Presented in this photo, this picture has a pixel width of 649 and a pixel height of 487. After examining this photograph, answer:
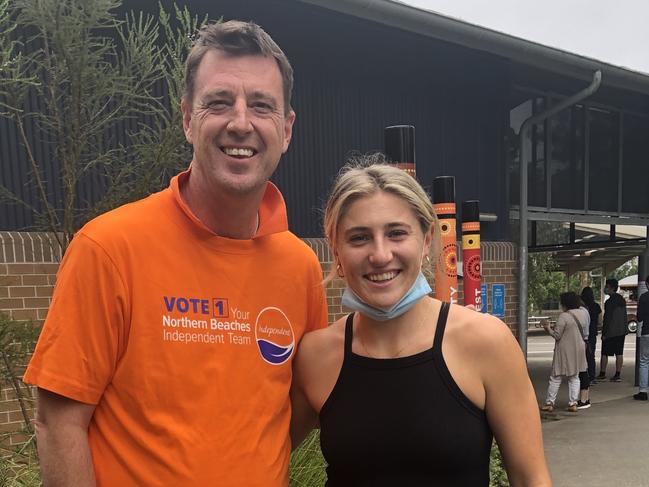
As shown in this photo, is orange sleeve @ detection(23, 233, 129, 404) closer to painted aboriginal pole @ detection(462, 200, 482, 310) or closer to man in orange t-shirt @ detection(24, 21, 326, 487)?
man in orange t-shirt @ detection(24, 21, 326, 487)

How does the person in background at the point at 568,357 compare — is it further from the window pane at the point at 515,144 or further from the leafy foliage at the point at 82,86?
the leafy foliage at the point at 82,86

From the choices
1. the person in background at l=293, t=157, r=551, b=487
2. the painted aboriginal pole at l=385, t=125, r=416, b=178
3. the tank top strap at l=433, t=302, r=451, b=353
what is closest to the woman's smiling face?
the person in background at l=293, t=157, r=551, b=487

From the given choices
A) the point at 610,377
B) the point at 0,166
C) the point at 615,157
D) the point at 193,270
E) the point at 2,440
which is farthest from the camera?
the point at 610,377

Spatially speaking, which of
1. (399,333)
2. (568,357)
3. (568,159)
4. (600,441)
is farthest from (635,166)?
(399,333)

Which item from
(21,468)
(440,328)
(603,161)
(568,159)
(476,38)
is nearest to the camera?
(440,328)

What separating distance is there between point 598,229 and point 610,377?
3.19 meters

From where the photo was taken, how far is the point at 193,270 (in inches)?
59.6

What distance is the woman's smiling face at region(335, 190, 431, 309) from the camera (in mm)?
1609

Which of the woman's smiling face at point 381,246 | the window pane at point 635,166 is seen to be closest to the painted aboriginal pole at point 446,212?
the woman's smiling face at point 381,246

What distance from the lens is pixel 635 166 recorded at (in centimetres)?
1025

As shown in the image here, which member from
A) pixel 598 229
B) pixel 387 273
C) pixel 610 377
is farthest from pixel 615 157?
pixel 387 273

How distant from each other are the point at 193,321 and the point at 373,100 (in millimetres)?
5660

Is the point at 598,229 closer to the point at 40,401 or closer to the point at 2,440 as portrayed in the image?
the point at 2,440

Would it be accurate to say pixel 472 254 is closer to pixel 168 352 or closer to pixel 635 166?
pixel 168 352
